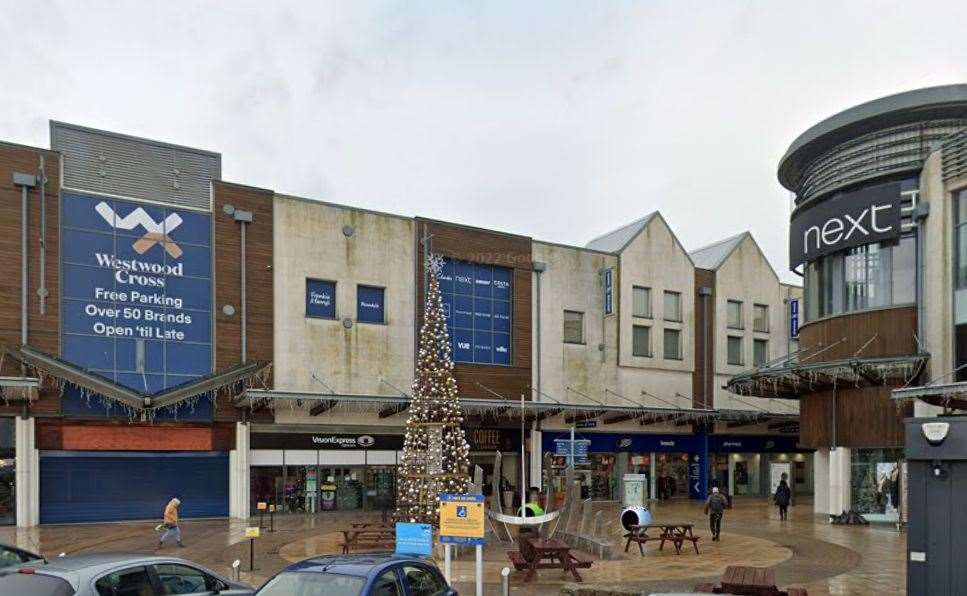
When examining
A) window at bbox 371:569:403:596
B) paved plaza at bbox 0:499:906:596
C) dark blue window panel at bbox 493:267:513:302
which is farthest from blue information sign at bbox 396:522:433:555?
dark blue window panel at bbox 493:267:513:302

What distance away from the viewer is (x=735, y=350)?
41844 millimetres

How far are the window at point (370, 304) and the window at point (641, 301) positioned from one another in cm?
1264

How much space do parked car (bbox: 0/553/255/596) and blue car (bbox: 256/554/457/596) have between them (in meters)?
1.68

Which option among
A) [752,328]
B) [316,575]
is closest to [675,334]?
[752,328]

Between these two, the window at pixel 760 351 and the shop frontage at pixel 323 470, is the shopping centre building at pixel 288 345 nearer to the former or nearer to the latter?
the shop frontage at pixel 323 470

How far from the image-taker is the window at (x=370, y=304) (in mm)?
31970

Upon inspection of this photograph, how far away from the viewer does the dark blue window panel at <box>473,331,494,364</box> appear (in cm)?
3472

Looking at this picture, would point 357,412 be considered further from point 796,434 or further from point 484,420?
point 796,434

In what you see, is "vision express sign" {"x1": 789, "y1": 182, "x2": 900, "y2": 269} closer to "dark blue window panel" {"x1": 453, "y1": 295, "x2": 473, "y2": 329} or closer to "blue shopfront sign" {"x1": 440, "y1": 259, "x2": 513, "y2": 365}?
→ "blue shopfront sign" {"x1": 440, "y1": 259, "x2": 513, "y2": 365}

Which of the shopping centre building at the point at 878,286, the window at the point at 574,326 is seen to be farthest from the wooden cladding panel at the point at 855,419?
the window at the point at 574,326

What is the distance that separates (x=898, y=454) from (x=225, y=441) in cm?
2262

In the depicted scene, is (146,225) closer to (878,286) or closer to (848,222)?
(848,222)

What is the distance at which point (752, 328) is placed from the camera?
4222cm

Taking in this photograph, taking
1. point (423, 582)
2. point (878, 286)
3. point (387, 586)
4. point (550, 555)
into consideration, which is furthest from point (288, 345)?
point (387, 586)
